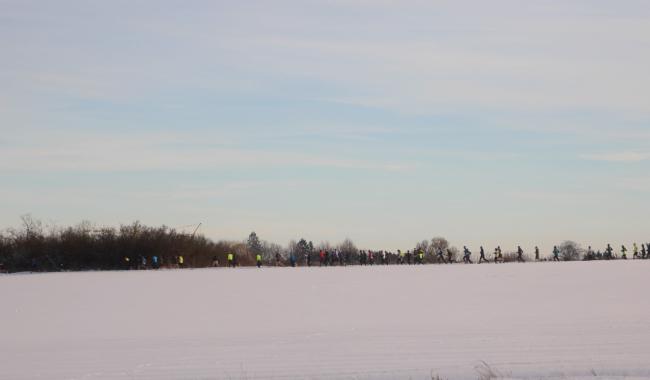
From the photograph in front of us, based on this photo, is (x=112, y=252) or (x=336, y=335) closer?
(x=336, y=335)

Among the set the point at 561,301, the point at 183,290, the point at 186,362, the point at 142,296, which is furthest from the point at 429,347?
the point at 183,290

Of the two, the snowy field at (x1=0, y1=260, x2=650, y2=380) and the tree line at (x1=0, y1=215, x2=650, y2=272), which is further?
the tree line at (x1=0, y1=215, x2=650, y2=272)

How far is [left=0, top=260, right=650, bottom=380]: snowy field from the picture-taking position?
11.4m

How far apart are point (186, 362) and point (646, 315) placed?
8.60m

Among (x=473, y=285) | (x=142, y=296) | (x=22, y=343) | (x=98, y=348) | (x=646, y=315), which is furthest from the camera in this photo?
(x=473, y=285)

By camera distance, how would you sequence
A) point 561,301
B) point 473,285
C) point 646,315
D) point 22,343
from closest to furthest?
point 22,343 < point 646,315 < point 561,301 < point 473,285

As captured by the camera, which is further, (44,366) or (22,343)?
(22,343)

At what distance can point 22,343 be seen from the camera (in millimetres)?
14953

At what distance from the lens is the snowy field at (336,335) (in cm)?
1142

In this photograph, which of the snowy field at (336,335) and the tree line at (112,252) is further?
the tree line at (112,252)

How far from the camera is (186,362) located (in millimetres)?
12234

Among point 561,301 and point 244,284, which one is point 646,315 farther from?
point 244,284

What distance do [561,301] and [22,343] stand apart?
11289mm

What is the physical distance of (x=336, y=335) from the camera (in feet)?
48.1
